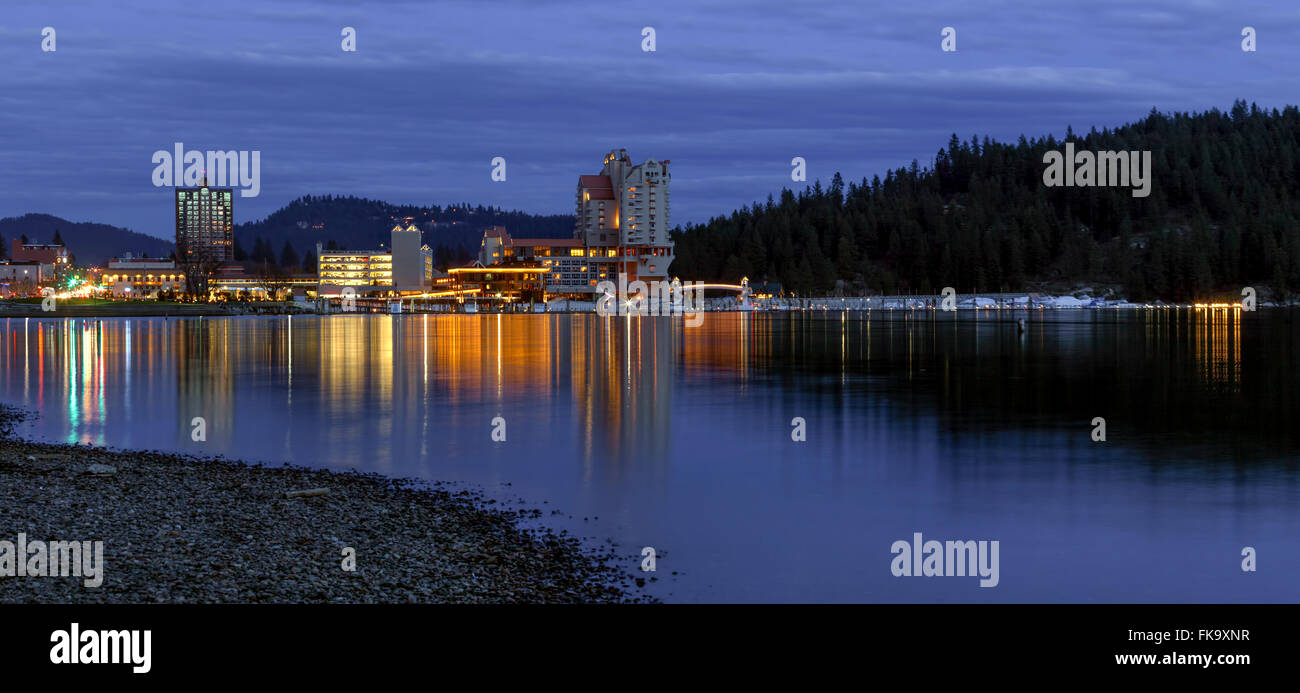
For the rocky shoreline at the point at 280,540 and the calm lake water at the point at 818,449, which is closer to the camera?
the rocky shoreline at the point at 280,540

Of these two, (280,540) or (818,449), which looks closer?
(280,540)

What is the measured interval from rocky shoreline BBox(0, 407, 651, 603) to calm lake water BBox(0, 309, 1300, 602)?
61.6 inches

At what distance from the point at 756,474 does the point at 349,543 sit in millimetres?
11832

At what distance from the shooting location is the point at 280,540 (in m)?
16.0

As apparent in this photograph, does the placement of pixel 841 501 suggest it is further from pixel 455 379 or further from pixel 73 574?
pixel 455 379

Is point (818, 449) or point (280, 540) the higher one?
point (280, 540)

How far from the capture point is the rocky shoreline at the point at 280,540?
1318 cm

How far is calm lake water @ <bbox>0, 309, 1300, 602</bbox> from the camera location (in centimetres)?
1705

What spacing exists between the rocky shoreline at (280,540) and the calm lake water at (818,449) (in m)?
1.56

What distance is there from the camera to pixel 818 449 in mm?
29656

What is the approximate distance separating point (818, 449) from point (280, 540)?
1707cm
